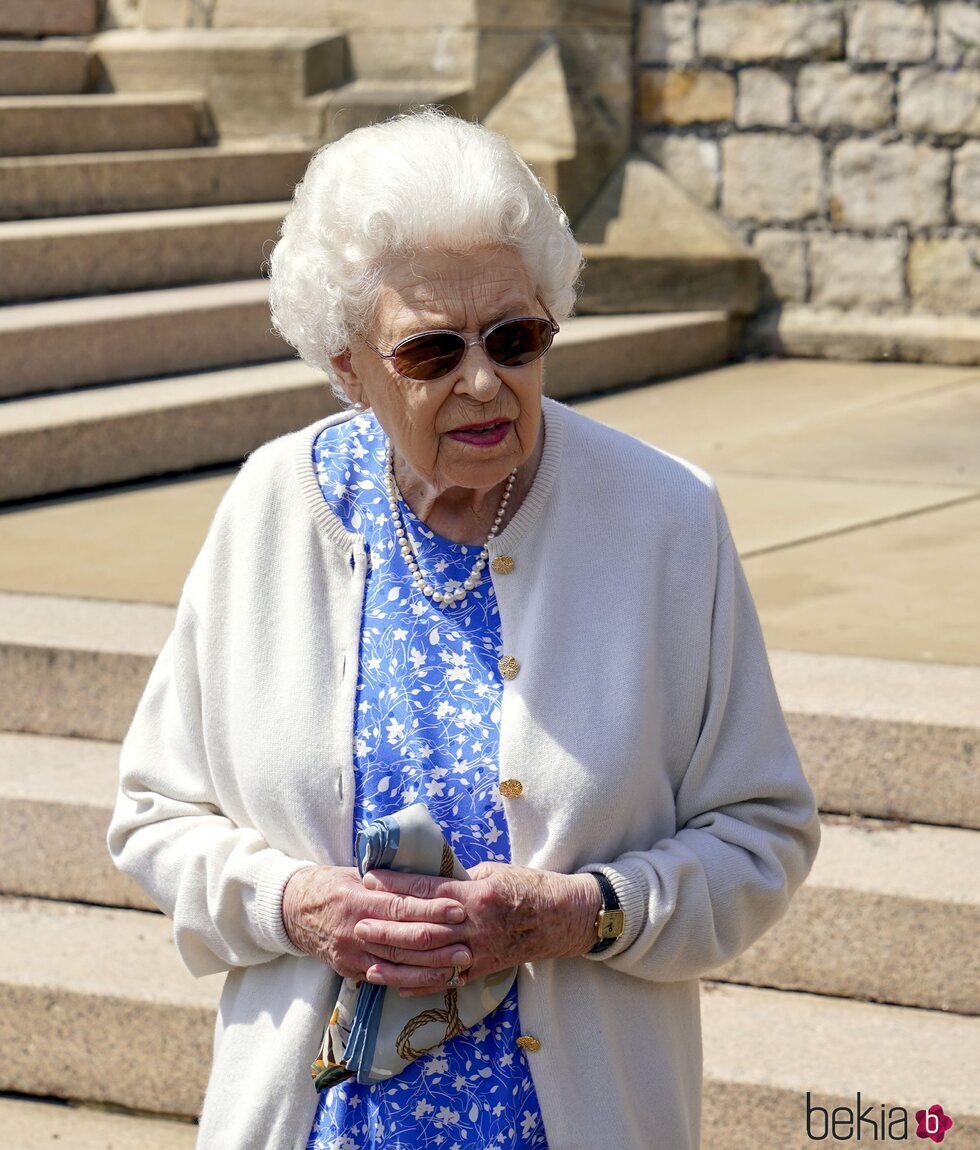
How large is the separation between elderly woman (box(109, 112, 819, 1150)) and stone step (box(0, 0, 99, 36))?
6.63 metres

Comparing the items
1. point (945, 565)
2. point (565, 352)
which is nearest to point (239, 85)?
point (565, 352)

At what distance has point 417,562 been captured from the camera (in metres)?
2.08

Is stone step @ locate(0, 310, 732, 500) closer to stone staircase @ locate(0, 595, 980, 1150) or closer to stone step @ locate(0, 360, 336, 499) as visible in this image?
stone step @ locate(0, 360, 336, 499)

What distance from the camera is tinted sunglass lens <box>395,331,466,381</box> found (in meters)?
1.94

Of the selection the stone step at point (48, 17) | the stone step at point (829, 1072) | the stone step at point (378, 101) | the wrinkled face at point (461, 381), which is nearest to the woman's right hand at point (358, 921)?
the wrinkled face at point (461, 381)

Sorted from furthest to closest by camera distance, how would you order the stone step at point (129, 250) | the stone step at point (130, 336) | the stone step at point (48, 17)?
the stone step at point (48, 17) < the stone step at point (129, 250) < the stone step at point (130, 336)

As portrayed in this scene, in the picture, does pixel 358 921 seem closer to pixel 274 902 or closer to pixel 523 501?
pixel 274 902

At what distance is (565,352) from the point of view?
6746mm

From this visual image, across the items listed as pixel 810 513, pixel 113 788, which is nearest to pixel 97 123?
pixel 810 513

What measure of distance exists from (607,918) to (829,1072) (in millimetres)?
1131

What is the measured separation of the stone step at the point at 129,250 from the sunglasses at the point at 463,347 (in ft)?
15.2

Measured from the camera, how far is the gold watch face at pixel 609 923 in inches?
75.5

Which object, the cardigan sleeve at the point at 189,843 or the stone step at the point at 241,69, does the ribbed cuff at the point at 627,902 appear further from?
the stone step at the point at 241,69

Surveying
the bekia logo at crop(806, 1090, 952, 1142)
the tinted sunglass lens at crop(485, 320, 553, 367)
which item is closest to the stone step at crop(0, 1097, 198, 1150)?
the bekia logo at crop(806, 1090, 952, 1142)
